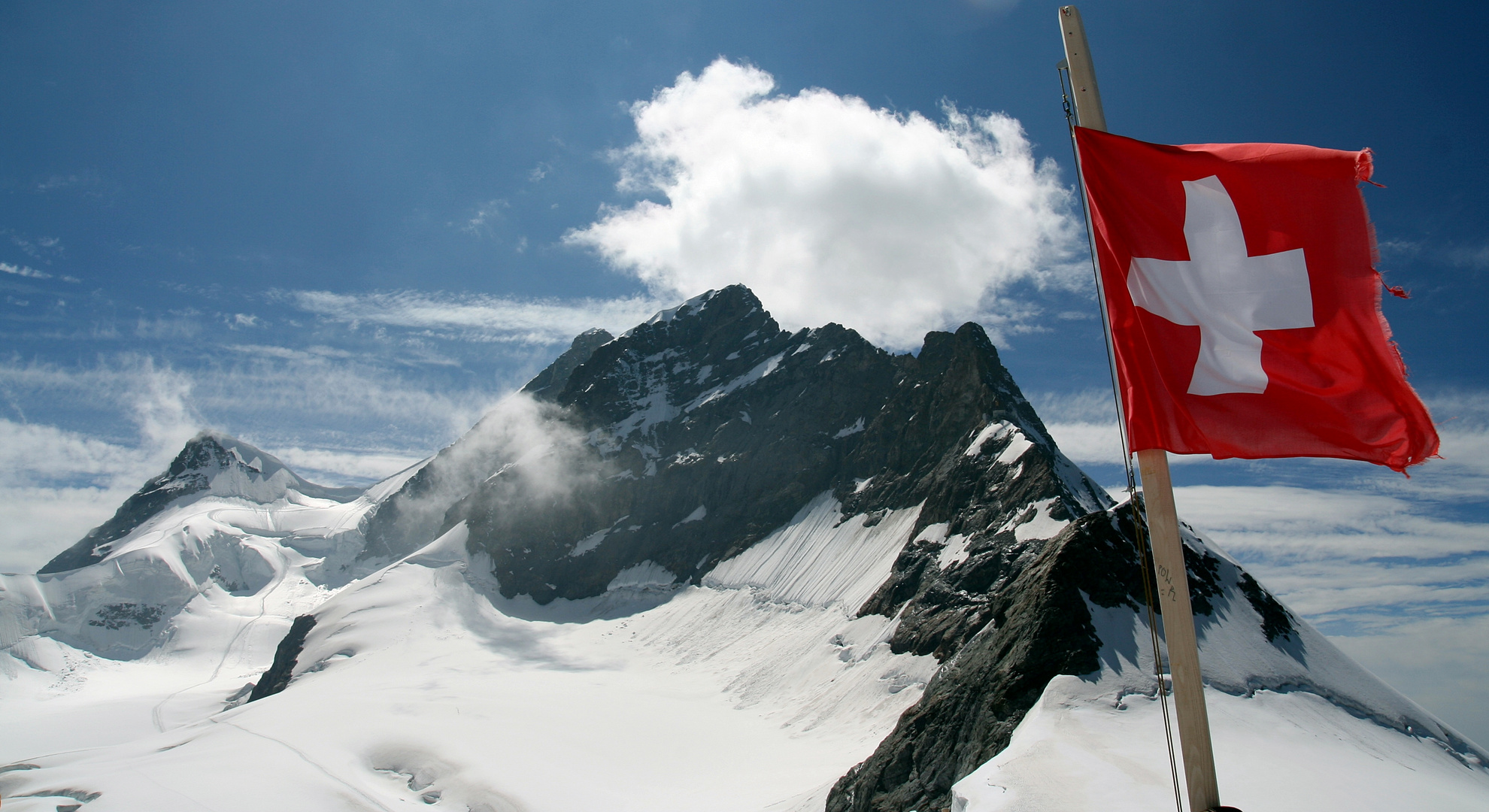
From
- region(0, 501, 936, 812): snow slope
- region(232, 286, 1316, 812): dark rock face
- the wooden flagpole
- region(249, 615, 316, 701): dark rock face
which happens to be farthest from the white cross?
region(249, 615, 316, 701): dark rock face

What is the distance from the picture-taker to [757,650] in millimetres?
78188

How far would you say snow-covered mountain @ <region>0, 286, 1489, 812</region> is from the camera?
19.3 metres

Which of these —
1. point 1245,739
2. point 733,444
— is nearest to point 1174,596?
point 1245,739

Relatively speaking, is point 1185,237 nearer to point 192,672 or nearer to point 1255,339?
point 1255,339

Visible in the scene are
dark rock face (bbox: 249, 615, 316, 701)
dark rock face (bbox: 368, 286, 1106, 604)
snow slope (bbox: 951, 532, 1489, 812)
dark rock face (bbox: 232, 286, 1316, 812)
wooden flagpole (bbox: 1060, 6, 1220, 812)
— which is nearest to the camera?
wooden flagpole (bbox: 1060, 6, 1220, 812)

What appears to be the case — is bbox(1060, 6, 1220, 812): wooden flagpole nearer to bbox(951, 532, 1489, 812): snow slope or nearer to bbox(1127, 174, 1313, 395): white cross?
bbox(1127, 174, 1313, 395): white cross

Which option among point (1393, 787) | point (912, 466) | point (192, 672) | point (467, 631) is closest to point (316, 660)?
point (467, 631)

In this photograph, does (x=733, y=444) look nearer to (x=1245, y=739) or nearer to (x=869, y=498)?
(x=869, y=498)

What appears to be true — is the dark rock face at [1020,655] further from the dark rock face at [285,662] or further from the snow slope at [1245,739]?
the dark rock face at [285,662]

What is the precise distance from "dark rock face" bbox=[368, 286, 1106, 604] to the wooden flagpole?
6441 centimetres

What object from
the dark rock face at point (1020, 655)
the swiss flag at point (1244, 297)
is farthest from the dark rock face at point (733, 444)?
the swiss flag at point (1244, 297)

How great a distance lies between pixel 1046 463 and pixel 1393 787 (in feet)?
162

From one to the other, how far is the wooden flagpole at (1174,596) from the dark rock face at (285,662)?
354ft

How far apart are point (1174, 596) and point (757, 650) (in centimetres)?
7654
